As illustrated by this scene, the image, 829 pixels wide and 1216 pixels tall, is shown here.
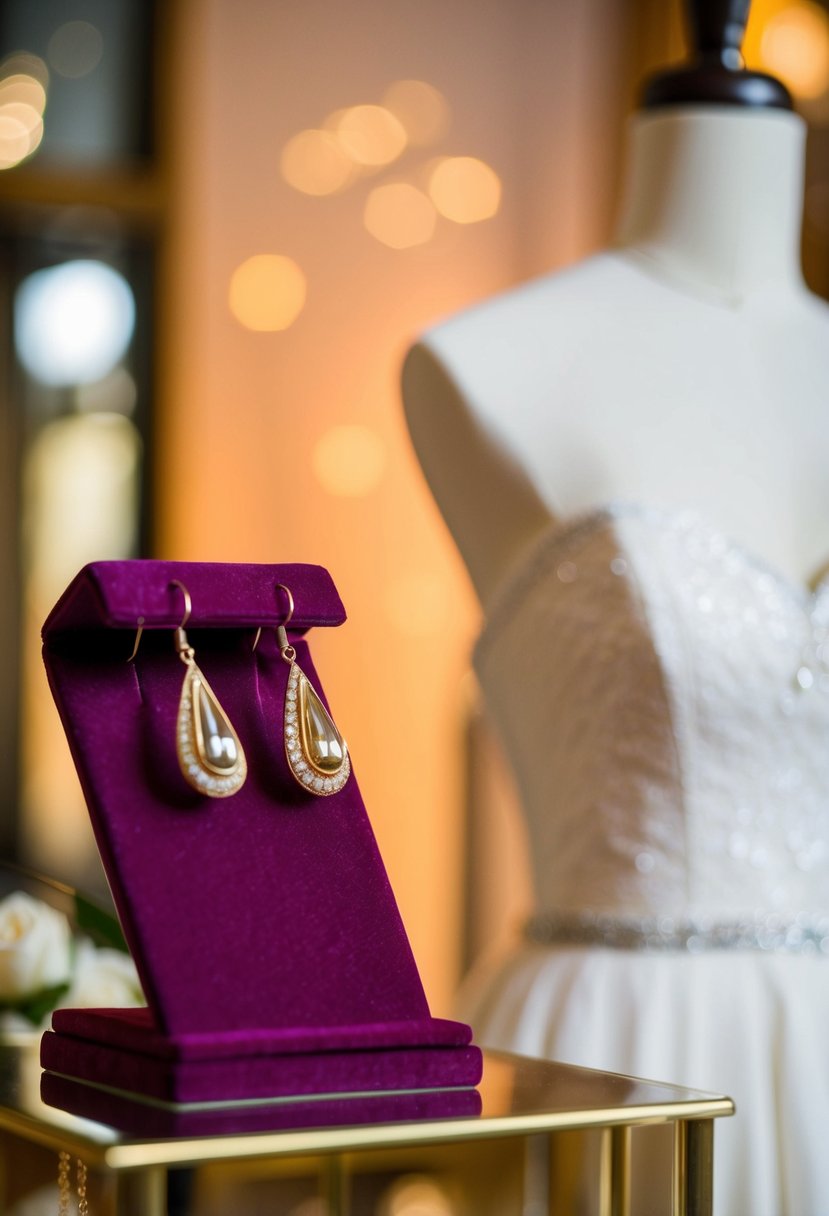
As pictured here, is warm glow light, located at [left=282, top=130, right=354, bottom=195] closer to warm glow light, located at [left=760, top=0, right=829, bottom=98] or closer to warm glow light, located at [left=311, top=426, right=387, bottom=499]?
warm glow light, located at [left=311, top=426, right=387, bottom=499]

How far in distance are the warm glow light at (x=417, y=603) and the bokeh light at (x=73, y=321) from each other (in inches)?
31.7

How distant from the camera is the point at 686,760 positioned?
1.19m

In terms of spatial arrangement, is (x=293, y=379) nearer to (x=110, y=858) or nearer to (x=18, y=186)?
(x=18, y=186)

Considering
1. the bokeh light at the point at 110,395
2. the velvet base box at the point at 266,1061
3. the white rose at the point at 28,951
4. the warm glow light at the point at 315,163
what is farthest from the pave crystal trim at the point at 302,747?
the warm glow light at the point at 315,163

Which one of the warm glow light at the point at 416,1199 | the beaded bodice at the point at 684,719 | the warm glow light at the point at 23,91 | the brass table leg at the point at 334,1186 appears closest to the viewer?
the brass table leg at the point at 334,1186

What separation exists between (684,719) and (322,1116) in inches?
24.5

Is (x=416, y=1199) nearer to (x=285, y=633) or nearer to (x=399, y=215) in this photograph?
(x=399, y=215)

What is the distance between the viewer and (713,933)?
1174mm

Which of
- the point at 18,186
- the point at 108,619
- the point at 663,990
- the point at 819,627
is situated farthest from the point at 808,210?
the point at 108,619

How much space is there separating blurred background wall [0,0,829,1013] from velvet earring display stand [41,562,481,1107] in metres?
2.77

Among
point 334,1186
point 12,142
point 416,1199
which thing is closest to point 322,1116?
point 334,1186

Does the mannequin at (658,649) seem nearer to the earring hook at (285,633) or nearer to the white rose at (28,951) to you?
the white rose at (28,951)

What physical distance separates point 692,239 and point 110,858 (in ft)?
2.80

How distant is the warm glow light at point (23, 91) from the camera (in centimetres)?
341
